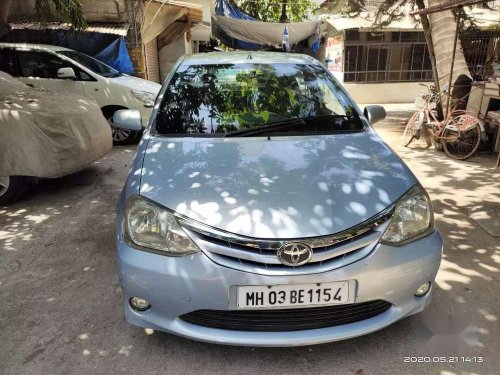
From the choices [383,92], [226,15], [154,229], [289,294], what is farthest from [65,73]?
[226,15]

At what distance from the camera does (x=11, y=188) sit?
461 cm

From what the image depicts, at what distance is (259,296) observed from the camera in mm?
1948

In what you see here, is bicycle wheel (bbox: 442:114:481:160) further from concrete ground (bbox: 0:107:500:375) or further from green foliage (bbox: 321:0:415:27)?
green foliage (bbox: 321:0:415:27)

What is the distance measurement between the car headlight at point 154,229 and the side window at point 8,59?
680 cm

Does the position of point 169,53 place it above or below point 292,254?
above

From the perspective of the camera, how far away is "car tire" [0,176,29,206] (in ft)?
15.1

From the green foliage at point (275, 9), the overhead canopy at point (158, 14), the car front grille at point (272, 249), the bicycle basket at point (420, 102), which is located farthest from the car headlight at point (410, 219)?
the green foliage at point (275, 9)

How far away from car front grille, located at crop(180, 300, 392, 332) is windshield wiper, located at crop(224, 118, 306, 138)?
127 centimetres

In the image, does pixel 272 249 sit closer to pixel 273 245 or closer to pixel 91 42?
pixel 273 245

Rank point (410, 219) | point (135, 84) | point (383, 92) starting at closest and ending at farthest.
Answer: point (410, 219), point (135, 84), point (383, 92)

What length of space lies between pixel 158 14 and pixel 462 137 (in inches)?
316

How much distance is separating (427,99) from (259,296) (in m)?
6.64

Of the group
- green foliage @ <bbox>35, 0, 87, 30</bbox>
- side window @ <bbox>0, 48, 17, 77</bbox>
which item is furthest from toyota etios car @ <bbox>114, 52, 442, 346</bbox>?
green foliage @ <bbox>35, 0, 87, 30</bbox>

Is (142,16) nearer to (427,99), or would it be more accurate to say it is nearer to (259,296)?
(427,99)
